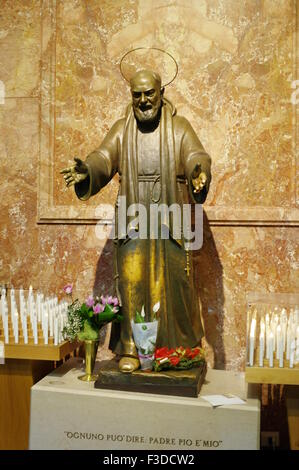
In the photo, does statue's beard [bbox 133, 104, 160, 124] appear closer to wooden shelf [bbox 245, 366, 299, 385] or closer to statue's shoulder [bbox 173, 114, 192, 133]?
statue's shoulder [bbox 173, 114, 192, 133]

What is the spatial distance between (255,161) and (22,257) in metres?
2.29

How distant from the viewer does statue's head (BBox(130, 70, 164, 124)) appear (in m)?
3.99

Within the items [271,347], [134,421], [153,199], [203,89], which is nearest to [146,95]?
[153,199]

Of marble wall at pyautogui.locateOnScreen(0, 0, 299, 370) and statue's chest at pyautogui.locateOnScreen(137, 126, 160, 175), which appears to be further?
marble wall at pyautogui.locateOnScreen(0, 0, 299, 370)

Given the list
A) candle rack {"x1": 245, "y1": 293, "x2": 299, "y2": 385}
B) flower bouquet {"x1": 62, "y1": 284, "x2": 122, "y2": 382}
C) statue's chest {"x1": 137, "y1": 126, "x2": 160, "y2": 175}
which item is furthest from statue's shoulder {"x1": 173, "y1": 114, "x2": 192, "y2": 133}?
candle rack {"x1": 245, "y1": 293, "x2": 299, "y2": 385}

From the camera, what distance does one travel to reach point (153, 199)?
4.05m

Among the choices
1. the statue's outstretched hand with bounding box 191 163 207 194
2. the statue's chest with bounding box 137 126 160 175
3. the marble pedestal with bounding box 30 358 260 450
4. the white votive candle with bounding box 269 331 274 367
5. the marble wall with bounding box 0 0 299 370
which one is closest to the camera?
the marble pedestal with bounding box 30 358 260 450

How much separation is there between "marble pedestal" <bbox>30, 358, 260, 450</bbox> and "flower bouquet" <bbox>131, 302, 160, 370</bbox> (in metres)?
0.26

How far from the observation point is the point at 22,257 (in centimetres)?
529

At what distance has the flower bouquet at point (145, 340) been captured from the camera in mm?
3878

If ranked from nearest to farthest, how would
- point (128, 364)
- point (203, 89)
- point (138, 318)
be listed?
point (128, 364), point (138, 318), point (203, 89)

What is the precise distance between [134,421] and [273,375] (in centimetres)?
92

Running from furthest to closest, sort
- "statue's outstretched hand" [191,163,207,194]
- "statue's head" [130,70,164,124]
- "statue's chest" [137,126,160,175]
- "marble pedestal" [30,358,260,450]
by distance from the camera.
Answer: "statue's chest" [137,126,160,175], "statue's head" [130,70,164,124], "statue's outstretched hand" [191,163,207,194], "marble pedestal" [30,358,260,450]

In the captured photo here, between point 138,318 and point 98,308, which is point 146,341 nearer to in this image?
point 138,318
